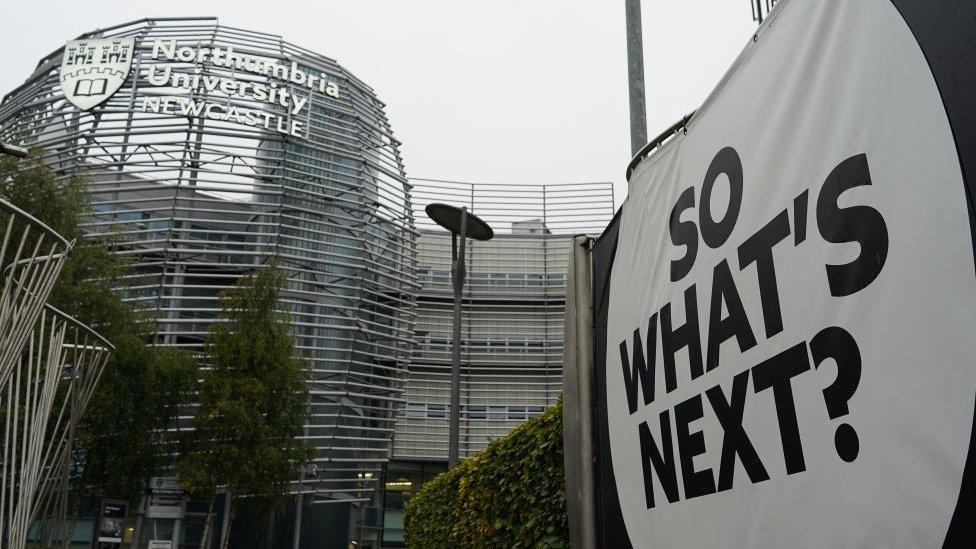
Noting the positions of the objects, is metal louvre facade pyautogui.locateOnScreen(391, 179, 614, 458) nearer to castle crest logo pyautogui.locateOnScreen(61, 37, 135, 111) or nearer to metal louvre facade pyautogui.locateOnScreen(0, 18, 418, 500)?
metal louvre facade pyautogui.locateOnScreen(0, 18, 418, 500)

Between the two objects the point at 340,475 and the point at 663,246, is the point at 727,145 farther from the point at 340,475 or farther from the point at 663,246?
the point at 340,475

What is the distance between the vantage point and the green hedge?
4.25 meters

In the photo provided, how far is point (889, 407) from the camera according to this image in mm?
1371

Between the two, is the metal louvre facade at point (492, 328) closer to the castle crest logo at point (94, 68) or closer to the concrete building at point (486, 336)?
the concrete building at point (486, 336)

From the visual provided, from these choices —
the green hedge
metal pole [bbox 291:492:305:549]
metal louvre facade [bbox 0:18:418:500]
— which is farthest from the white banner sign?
metal pole [bbox 291:492:305:549]

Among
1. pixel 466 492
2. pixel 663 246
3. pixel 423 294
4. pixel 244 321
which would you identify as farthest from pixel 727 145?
pixel 423 294

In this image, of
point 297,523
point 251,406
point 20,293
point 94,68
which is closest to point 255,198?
point 94,68

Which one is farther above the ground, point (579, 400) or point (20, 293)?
point (20, 293)

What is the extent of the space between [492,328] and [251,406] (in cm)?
1494

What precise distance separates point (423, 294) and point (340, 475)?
30.7ft

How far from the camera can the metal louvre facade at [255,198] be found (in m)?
22.0

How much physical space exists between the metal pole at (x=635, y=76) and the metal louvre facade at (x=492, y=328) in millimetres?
25508

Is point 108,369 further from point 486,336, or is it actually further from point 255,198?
point 486,336

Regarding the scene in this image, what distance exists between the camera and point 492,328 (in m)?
32.1
